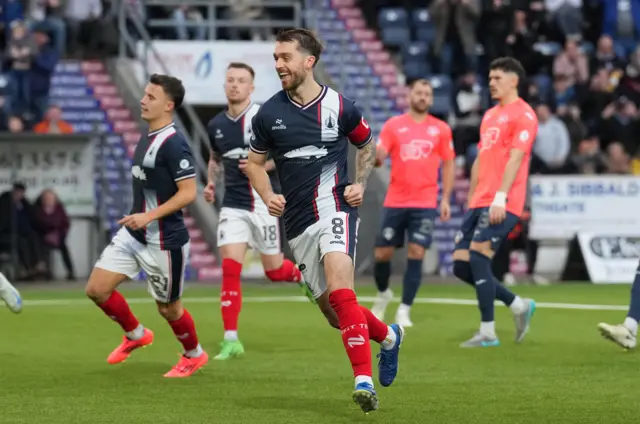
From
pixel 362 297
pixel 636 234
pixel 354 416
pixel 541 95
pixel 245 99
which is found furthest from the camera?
pixel 541 95

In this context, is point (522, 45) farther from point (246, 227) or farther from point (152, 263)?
point (152, 263)

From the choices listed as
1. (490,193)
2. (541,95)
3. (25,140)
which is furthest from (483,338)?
(541,95)

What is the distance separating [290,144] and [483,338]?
4660 millimetres

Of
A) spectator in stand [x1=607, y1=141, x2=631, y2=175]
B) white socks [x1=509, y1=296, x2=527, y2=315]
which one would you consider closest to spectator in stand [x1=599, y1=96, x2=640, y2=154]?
spectator in stand [x1=607, y1=141, x2=631, y2=175]

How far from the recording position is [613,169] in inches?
1033

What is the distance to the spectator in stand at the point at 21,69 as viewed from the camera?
26016 mm

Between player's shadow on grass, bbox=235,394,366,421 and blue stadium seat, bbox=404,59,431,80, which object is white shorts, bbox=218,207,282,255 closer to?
player's shadow on grass, bbox=235,394,366,421

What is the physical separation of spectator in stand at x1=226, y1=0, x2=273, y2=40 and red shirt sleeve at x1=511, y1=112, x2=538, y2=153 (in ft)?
50.3

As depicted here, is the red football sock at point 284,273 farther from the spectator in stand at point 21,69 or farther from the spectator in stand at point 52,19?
the spectator in stand at point 52,19

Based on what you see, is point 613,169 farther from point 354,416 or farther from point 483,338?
point 354,416

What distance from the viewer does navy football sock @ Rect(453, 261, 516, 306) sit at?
45.6ft

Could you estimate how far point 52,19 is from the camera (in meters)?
27.4

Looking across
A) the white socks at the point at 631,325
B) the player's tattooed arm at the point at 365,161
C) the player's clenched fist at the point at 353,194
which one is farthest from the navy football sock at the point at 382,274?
the player's clenched fist at the point at 353,194

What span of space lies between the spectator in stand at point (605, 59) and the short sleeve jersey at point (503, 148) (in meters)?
16.6
